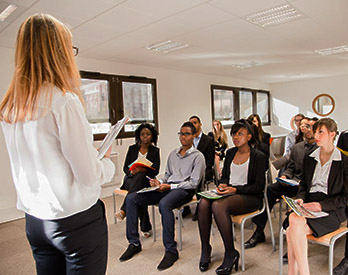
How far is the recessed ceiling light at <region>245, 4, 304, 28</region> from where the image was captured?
337 centimetres

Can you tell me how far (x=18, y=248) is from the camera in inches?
124

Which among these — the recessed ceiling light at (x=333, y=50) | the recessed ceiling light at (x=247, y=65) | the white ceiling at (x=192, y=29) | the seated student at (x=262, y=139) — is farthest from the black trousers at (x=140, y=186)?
the recessed ceiling light at (x=333, y=50)

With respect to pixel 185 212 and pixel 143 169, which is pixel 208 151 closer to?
pixel 185 212

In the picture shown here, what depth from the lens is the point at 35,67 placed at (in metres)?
0.91

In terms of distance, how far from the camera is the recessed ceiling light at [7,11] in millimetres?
2920

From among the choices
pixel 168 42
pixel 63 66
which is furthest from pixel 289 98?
pixel 63 66

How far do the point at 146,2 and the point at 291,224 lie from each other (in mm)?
2496

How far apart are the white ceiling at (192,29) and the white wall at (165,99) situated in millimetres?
234

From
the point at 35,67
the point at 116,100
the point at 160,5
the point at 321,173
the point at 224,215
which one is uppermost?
the point at 160,5

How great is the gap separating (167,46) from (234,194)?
3024 mm

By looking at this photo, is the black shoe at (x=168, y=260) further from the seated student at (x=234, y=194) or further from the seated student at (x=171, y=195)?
the seated student at (x=234, y=194)

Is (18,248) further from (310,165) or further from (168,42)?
(168,42)

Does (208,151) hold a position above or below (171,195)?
above

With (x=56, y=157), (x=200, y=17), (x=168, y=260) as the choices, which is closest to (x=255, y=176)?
(x=168, y=260)
